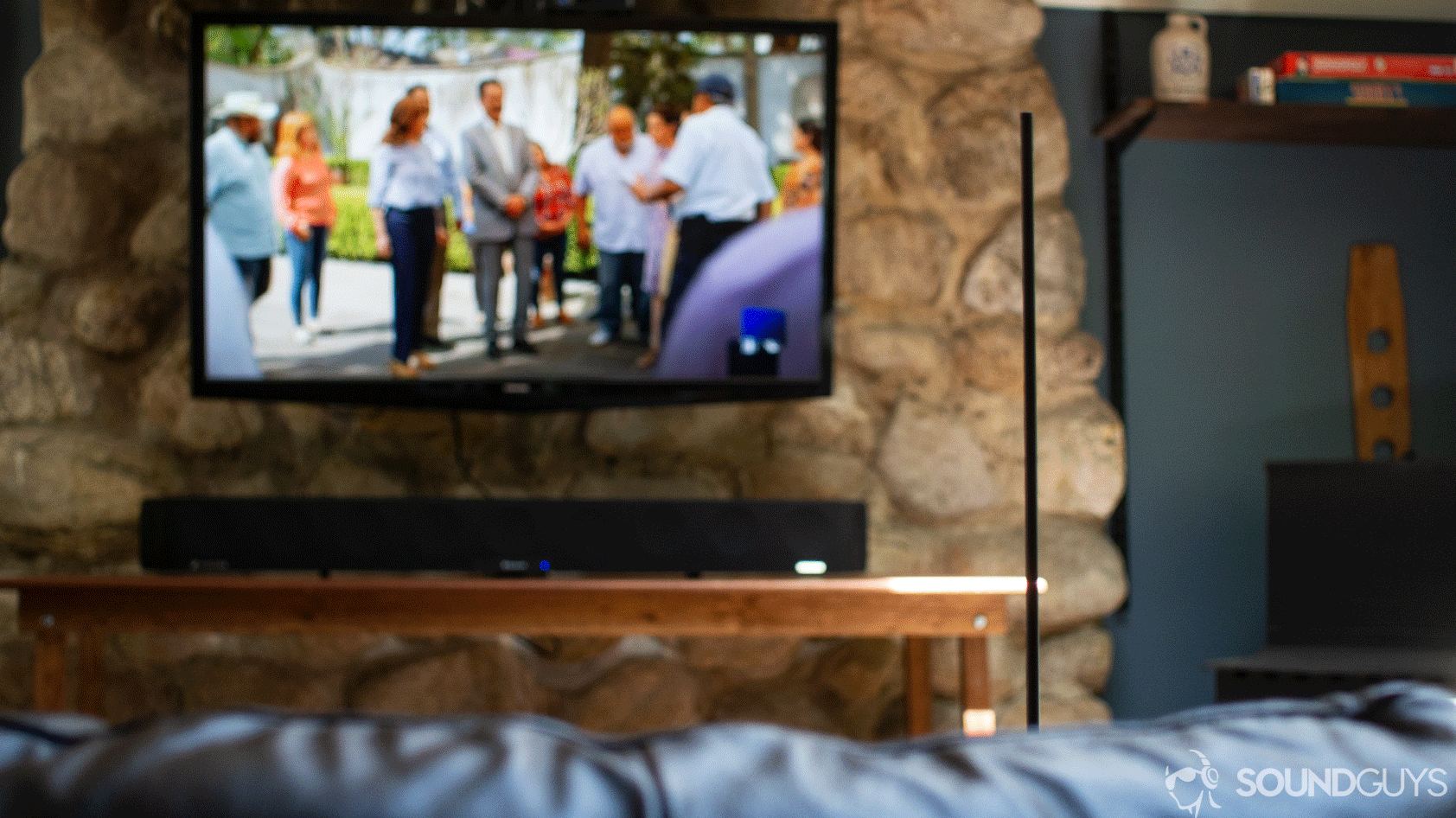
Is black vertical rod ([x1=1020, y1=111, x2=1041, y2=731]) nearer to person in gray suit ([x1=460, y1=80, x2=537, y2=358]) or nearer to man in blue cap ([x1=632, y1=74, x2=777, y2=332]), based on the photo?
man in blue cap ([x1=632, y1=74, x2=777, y2=332])

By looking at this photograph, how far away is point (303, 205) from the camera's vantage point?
2273 millimetres

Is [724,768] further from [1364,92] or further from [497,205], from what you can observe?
[1364,92]

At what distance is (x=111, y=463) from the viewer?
7.78ft

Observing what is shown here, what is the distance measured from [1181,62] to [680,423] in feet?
4.50

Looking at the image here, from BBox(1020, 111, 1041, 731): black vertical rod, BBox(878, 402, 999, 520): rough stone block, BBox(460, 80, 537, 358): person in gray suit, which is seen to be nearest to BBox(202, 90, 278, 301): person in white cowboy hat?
BBox(460, 80, 537, 358): person in gray suit

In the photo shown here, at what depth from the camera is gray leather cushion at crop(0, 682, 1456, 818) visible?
1.17ft

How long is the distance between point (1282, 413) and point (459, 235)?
1949mm

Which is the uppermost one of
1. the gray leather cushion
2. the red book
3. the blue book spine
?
the red book

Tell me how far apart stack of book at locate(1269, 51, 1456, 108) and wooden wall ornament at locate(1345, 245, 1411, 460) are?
0.37m

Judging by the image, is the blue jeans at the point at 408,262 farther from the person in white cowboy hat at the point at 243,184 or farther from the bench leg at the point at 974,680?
the bench leg at the point at 974,680

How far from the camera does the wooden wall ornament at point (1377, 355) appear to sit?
2.61m

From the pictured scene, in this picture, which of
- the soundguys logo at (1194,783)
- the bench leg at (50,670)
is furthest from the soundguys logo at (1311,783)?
the bench leg at (50,670)

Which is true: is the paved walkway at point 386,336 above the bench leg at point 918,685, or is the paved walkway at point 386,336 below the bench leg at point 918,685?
above

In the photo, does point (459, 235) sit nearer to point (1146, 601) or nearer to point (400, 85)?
point (400, 85)
